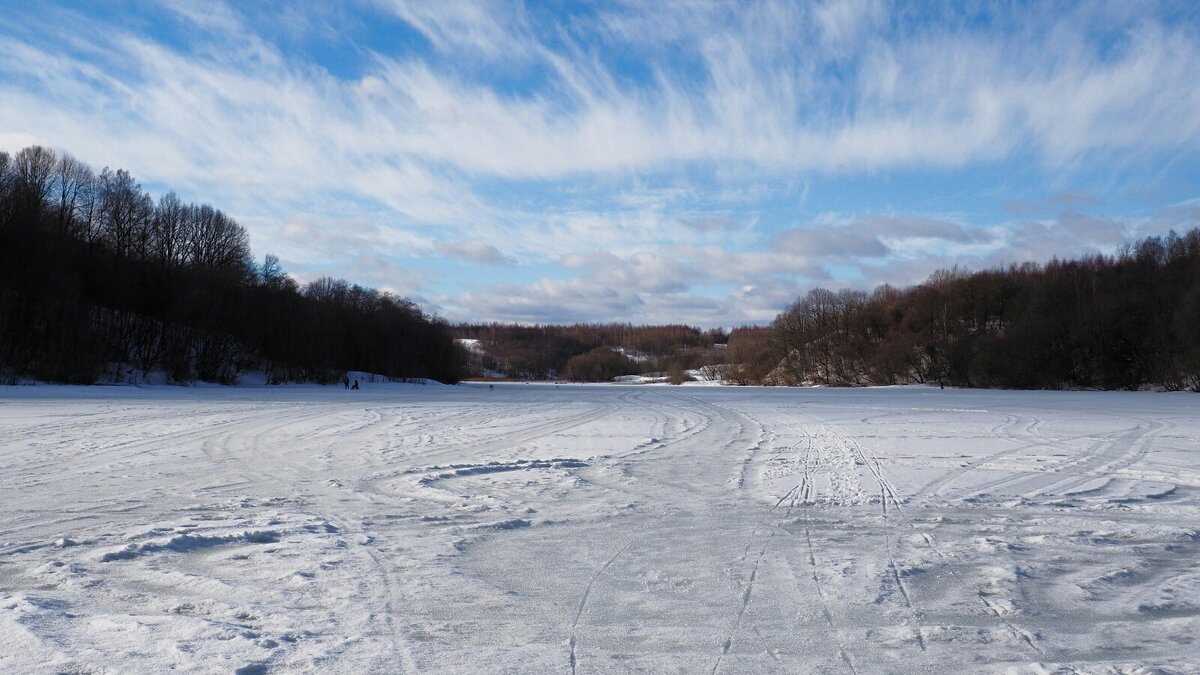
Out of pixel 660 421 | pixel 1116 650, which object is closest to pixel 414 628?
pixel 1116 650

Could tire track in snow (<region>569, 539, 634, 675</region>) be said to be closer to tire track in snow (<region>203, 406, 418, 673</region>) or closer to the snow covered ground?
the snow covered ground

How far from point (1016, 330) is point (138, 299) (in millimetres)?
64180

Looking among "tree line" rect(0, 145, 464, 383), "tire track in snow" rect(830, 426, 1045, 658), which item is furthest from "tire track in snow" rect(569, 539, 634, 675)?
"tree line" rect(0, 145, 464, 383)

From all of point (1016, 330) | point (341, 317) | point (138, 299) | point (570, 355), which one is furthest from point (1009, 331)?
point (570, 355)

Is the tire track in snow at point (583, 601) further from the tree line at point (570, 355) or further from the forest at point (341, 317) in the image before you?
the tree line at point (570, 355)

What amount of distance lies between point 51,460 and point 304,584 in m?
7.80

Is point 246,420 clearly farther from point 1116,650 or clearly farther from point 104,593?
point 1116,650

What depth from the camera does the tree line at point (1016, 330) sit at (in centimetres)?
5619

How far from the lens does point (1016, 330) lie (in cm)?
6194

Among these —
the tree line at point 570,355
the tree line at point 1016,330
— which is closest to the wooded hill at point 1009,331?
the tree line at point 1016,330

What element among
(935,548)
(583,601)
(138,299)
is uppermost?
(138,299)

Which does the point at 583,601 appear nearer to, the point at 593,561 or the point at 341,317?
the point at 593,561

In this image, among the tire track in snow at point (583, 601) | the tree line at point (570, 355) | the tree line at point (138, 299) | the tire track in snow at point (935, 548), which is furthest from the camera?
the tree line at point (570, 355)

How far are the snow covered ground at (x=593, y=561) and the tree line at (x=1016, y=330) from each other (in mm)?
52776
